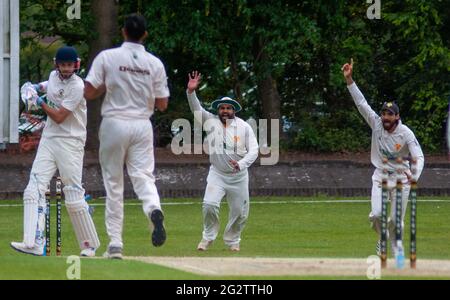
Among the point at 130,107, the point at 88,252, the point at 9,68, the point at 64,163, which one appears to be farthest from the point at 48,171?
the point at 9,68

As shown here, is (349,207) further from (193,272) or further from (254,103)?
(193,272)

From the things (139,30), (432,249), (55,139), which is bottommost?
(432,249)

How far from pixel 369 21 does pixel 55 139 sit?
20182 mm

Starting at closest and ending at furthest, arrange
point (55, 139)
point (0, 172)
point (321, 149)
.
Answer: point (55, 139), point (0, 172), point (321, 149)

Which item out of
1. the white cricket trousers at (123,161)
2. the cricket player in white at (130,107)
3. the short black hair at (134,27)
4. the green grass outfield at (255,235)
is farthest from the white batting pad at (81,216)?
the short black hair at (134,27)

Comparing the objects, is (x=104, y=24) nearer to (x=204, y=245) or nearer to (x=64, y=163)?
(x=204, y=245)

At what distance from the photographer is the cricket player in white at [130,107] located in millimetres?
14211

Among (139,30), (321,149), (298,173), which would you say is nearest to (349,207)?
(298,173)

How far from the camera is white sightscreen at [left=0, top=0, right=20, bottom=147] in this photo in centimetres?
2122

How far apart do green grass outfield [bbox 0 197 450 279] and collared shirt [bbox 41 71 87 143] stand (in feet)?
4.68

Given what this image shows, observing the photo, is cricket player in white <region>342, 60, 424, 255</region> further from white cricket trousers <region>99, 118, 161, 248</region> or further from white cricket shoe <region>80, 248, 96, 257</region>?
white cricket trousers <region>99, 118, 161, 248</region>

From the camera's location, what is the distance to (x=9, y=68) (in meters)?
21.3

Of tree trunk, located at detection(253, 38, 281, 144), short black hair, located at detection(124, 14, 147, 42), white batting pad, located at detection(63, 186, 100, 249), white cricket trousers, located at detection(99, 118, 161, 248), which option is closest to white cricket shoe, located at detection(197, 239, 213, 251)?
white batting pad, located at detection(63, 186, 100, 249)

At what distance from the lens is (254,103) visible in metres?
35.5
